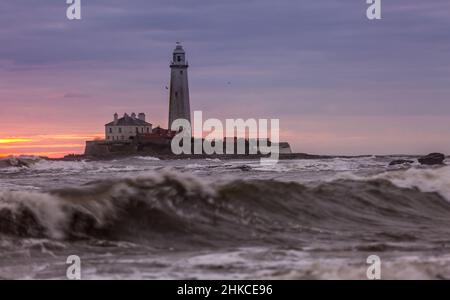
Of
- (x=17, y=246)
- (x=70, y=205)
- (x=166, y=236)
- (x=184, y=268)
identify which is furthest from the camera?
(x=70, y=205)

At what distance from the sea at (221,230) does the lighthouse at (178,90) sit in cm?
6163

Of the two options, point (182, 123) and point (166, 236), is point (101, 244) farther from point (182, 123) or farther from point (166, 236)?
point (182, 123)

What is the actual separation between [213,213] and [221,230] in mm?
1300

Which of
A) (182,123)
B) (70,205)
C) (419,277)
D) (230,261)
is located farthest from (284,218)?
(182,123)

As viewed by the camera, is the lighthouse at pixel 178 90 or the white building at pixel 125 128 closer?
the lighthouse at pixel 178 90

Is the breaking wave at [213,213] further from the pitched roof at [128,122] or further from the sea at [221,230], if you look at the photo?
the pitched roof at [128,122]

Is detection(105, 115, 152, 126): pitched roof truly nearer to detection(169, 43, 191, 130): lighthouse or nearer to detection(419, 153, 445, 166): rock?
detection(169, 43, 191, 130): lighthouse

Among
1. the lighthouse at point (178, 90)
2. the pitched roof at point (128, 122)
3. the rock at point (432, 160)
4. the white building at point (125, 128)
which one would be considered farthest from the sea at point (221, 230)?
the pitched roof at point (128, 122)

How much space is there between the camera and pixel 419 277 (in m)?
7.44

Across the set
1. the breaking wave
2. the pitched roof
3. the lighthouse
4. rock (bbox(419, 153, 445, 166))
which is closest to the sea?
the breaking wave

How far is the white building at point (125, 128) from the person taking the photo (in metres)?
85.0

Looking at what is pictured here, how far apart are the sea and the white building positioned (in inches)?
2742

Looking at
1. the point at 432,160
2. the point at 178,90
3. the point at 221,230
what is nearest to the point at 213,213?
the point at 221,230
